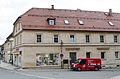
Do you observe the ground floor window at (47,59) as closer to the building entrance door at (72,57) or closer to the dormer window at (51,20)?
the building entrance door at (72,57)

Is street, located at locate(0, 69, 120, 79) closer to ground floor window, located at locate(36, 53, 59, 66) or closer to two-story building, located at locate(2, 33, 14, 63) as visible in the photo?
ground floor window, located at locate(36, 53, 59, 66)

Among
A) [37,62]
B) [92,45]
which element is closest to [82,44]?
[92,45]

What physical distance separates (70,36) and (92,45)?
4516 mm

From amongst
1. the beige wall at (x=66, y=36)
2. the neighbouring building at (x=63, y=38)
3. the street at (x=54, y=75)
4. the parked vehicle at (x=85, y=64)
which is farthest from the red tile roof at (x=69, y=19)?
the street at (x=54, y=75)

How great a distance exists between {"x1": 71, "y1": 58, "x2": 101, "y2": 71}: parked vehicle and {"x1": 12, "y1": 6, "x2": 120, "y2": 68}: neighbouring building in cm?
389

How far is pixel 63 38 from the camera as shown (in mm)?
31328

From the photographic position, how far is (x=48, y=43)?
3039cm

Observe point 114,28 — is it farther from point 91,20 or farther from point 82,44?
point 82,44

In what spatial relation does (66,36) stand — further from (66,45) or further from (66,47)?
(66,47)

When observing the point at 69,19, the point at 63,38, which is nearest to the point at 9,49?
the point at 69,19

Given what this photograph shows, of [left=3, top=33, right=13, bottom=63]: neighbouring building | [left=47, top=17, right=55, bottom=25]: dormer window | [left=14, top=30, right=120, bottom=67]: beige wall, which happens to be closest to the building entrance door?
[left=14, top=30, right=120, bottom=67]: beige wall

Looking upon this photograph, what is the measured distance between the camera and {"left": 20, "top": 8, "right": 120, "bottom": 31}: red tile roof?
30.8m

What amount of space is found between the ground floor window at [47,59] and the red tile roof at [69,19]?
15.5 feet

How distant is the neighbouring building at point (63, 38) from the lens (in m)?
29.8
